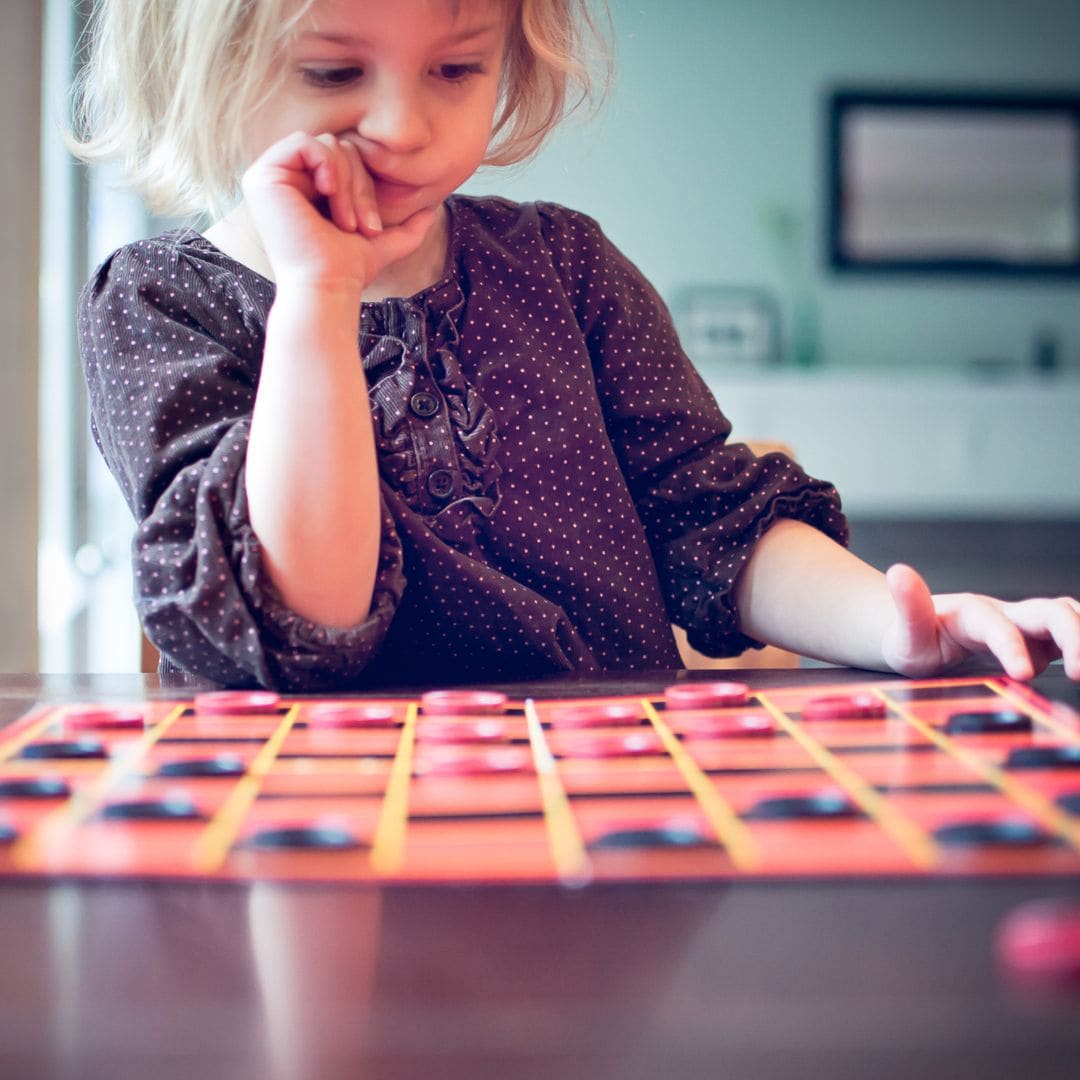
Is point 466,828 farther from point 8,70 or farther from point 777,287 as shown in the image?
point 777,287

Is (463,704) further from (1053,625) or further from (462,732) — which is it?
(1053,625)

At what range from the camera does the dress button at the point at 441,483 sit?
3.00 feet

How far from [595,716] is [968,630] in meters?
0.26

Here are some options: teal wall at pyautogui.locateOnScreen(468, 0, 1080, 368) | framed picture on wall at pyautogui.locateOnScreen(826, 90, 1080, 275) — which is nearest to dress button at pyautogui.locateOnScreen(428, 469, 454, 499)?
teal wall at pyautogui.locateOnScreen(468, 0, 1080, 368)

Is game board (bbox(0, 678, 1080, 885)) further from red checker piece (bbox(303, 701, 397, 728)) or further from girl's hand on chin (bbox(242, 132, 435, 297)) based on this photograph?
girl's hand on chin (bbox(242, 132, 435, 297))

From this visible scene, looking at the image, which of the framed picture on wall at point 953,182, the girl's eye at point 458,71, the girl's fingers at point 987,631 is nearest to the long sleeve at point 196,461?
the girl's eye at point 458,71

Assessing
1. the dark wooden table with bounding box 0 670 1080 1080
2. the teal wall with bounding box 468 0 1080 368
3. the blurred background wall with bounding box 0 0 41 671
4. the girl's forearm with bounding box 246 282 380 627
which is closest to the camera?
the dark wooden table with bounding box 0 670 1080 1080

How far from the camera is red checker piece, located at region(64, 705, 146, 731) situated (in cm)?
60

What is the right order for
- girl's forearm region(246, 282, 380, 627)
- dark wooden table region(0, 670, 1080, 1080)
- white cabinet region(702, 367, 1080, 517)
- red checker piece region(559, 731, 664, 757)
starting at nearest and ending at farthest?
dark wooden table region(0, 670, 1080, 1080)
red checker piece region(559, 731, 664, 757)
girl's forearm region(246, 282, 380, 627)
white cabinet region(702, 367, 1080, 517)

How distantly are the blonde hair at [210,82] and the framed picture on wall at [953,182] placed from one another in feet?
11.8

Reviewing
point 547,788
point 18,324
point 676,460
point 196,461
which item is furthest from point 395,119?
point 18,324

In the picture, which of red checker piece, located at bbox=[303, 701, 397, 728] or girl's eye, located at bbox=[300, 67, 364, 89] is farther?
girl's eye, located at bbox=[300, 67, 364, 89]

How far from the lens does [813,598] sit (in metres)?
0.88

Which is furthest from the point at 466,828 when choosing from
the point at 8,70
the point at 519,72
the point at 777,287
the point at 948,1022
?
the point at 777,287
